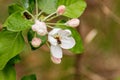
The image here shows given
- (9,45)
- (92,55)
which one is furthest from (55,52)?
(92,55)

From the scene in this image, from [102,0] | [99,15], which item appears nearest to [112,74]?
[99,15]

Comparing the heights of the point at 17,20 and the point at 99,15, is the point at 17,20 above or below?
below

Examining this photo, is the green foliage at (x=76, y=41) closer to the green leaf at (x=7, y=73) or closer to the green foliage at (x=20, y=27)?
the green foliage at (x=20, y=27)

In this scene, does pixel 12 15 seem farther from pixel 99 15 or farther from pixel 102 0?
pixel 99 15

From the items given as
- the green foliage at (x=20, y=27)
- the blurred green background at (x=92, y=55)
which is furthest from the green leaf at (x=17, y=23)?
the blurred green background at (x=92, y=55)

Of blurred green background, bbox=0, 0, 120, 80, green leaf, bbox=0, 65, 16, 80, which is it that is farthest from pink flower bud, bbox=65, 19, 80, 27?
blurred green background, bbox=0, 0, 120, 80

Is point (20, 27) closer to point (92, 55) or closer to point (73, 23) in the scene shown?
point (73, 23)

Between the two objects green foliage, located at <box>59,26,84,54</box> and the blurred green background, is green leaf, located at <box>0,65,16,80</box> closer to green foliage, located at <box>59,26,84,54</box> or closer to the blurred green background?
green foliage, located at <box>59,26,84,54</box>
